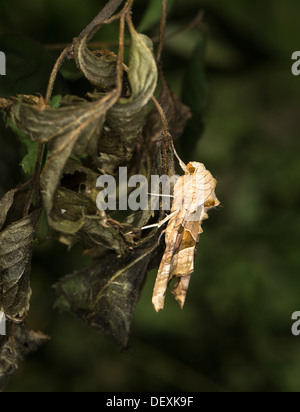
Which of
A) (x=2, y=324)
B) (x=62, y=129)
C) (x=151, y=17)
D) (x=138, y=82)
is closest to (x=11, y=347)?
(x=2, y=324)

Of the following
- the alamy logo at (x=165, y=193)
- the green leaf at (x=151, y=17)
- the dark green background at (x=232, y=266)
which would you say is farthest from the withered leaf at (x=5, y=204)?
the dark green background at (x=232, y=266)

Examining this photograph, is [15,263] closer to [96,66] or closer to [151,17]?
[96,66]

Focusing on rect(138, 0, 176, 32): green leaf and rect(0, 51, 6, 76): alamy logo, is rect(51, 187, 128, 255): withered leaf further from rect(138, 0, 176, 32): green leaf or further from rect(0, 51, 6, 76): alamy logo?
rect(138, 0, 176, 32): green leaf

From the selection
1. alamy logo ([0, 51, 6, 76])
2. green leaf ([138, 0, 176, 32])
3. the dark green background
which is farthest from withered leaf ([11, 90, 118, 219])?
the dark green background

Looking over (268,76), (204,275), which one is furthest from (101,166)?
(268,76)

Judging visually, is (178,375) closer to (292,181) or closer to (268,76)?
(292,181)
